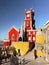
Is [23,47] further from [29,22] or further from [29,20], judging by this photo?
[29,20]

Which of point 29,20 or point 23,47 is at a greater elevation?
point 29,20

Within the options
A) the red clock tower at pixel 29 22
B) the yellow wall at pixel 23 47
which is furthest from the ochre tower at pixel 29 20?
the yellow wall at pixel 23 47

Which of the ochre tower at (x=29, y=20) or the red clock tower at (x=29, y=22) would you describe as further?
the ochre tower at (x=29, y=20)

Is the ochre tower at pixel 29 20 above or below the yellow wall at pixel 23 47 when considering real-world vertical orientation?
above

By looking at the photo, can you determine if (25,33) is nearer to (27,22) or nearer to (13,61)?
(27,22)

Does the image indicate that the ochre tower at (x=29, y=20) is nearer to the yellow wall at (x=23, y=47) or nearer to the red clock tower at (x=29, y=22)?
the red clock tower at (x=29, y=22)

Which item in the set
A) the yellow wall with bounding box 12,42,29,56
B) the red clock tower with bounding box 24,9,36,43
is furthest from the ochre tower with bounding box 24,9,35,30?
the yellow wall with bounding box 12,42,29,56

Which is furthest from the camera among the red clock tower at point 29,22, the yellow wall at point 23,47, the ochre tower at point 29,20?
the ochre tower at point 29,20

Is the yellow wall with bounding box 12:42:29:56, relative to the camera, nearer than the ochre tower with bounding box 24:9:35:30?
Yes

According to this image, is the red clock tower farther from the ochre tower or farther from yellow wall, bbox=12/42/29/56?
yellow wall, bbox=12/42/29/56

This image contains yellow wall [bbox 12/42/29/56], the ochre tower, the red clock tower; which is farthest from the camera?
the ochre tower

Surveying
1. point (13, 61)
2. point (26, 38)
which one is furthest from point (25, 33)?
point (13, 61)

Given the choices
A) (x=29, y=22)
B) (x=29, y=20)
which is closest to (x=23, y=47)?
(x=29, y=22)

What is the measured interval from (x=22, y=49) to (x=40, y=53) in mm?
4915
